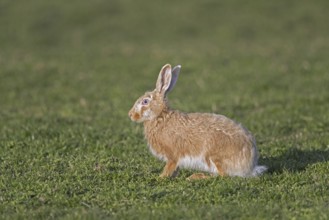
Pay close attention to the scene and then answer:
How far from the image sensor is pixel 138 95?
16109 millimetres

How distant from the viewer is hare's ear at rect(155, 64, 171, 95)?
30.0 feet

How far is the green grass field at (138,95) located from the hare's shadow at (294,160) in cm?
3

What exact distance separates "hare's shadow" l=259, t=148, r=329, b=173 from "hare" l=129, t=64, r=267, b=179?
51cm

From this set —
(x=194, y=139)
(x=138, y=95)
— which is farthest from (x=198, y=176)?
(x=138, y=95)

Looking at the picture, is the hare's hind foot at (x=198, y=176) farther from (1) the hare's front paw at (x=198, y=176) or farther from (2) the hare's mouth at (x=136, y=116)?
(2) the hare's mouth at (x=136, y=116)

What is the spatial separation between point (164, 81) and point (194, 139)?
1.08 metres

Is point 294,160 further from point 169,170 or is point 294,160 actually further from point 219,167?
point 169,170

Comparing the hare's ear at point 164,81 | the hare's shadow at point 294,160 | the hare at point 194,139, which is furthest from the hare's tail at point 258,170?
the hare's ear at point 164,81

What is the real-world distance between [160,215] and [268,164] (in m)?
2.69

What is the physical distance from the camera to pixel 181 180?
8578 mm

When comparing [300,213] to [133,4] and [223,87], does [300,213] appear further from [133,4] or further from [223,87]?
[133,4]

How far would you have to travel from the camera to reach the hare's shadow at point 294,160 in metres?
9.05

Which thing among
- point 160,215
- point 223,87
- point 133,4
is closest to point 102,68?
point 223,87

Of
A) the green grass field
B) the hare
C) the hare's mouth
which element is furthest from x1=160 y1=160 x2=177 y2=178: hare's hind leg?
the hare's mouth
